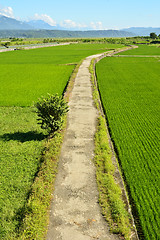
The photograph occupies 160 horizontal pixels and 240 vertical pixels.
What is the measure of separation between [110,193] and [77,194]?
127cm

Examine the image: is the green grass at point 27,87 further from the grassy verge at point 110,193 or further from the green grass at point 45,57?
the green grass at point 45,57

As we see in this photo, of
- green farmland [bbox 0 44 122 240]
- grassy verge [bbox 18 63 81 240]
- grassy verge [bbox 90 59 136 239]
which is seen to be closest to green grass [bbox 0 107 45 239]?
green farmland [bbox 0 44 122 240]

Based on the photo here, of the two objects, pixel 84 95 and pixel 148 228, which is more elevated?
pixel 84 95

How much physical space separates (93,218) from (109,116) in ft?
30.7

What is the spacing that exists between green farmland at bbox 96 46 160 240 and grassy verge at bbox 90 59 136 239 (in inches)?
19.4

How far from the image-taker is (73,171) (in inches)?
342

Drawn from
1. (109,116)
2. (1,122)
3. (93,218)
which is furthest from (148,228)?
(1,122)

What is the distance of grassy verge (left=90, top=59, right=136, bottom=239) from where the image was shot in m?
6.30

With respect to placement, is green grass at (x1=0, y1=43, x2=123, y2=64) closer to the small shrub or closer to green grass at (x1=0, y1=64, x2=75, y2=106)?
green grass at (x1=0, y1=64, x2=75, y2=106)

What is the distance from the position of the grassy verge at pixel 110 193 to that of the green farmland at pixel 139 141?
49 cm

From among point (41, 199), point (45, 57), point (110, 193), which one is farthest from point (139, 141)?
point (45, 57)

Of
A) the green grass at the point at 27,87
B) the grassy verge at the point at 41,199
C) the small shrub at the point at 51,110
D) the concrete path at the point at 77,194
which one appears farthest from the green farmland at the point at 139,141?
the green grass at the point at 27,87

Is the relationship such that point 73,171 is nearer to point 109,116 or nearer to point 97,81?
point 109,116

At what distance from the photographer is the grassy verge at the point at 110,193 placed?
6.30m
